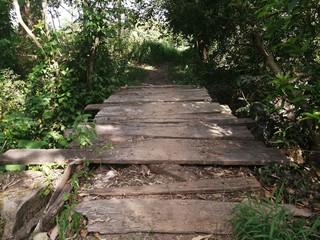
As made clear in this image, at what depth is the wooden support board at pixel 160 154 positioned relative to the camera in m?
2.90

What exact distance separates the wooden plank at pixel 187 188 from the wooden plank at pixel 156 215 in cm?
12

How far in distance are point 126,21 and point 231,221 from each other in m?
9.22

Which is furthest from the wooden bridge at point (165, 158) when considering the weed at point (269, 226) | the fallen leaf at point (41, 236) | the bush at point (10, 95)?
the bush at point (10, 95)

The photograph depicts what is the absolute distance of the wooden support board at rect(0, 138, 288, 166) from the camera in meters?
2.90

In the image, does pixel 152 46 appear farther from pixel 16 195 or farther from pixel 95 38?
pixel 16 195

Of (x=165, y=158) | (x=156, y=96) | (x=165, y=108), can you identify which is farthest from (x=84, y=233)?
(x=156, y=96)

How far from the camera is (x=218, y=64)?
806cm

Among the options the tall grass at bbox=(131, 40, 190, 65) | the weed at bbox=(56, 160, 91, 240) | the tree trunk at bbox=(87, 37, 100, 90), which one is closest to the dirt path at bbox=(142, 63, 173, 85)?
the tall grass at bbox=(131, 40, 190, 65)

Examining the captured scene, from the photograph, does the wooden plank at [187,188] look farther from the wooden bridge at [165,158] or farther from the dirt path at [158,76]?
the dirt path at [158,76]

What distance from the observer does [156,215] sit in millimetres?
2143

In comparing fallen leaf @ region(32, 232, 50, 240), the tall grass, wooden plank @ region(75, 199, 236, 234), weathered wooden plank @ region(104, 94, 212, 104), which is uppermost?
the tall grass

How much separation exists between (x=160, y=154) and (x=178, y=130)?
0.84 m

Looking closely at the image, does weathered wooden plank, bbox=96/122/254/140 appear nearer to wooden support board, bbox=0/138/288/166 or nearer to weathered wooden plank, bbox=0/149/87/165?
wooden support board, bbox=0/138/288/166

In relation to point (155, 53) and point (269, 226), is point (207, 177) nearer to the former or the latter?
point (269, 226)
